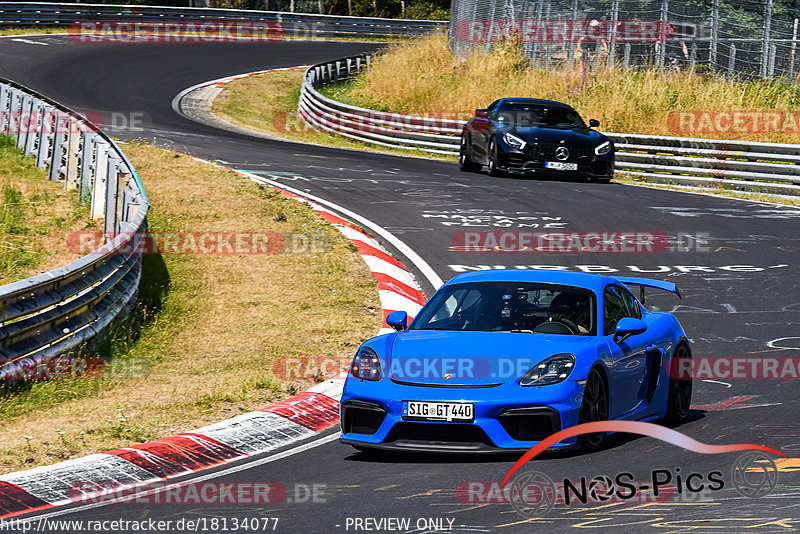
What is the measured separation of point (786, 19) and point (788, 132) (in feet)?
9.53

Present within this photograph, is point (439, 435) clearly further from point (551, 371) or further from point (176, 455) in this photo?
point (176, 455)

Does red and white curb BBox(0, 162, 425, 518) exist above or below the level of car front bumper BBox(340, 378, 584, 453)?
below

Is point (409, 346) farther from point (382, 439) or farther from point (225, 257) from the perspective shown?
point (225, 257)

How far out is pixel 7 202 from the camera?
17.5 m

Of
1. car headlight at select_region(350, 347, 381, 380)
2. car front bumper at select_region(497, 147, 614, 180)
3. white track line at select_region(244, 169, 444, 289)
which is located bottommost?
white track line at select_region(244, 169, 444, 289)

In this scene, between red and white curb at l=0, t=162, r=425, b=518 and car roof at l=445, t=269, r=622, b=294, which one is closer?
red and white curb at l=0, t=162, r=425, b=518

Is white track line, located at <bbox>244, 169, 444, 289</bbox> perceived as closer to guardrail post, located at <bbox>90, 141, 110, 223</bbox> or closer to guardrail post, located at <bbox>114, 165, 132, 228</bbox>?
guardrail post, located at <bbox>114, 165, 132, 228</bbox>

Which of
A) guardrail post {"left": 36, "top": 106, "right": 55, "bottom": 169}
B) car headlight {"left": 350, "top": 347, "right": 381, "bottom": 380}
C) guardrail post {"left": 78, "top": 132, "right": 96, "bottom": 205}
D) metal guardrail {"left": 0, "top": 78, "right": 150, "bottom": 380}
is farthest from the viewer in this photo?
guardrail post {"left": 36, "top": 106, "right": 55, "bottom": 169}

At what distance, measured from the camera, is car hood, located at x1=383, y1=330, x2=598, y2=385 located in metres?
7.25

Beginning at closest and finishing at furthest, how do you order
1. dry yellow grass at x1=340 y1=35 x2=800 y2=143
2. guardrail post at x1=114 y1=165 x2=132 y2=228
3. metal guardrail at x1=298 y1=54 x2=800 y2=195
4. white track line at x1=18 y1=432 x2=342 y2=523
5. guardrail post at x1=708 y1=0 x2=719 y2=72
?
1. white track line at x1=18 y1=432 x2=342 y2=523
2. guardrail post at x1=114 y1=165 x2=132 y2=228
3. metal guardrail at x1=298 y1=54 x2=800 y2=195
4. dry yellow grass at x1=340 y1=35 x2=800 y2=143
5. guardrail post at x1=708 y1=0 x2=719 y2=72

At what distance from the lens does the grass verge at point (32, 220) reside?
48.8 ft

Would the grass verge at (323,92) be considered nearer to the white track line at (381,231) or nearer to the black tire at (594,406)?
the white track line at (381,231)

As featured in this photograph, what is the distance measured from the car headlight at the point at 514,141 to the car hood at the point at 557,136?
0.22 ft

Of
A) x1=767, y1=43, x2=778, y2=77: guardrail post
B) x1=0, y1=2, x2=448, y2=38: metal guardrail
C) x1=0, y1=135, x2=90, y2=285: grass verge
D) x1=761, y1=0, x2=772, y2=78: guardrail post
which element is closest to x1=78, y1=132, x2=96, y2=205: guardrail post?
x1=0, y1=135, x2=90, y2=285: grass verge
